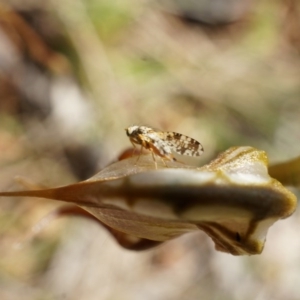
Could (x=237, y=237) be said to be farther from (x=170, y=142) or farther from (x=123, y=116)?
(x=123, y=116)

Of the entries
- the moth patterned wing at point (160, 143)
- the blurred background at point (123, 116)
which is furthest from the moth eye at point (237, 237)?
the blurred background at point (123, 116)

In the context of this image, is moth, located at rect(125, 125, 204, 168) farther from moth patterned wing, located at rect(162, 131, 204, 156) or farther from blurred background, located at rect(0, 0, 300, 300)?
blurred background, located at rect(0, 0, 300, 300)

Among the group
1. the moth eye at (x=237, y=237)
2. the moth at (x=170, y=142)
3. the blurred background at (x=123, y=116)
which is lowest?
the blurred background at (x=123, y=116)

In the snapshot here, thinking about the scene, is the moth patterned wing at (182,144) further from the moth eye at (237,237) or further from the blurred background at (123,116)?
the blurred background at (123,116)


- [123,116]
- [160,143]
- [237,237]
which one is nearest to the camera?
[237,237]

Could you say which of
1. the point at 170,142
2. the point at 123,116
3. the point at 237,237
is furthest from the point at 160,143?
the point at 123,116

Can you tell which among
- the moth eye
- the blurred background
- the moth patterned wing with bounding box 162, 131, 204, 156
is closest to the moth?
the moth patterned wing with bounding box 162, 131, 204, 156

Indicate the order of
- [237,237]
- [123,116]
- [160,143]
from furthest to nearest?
[123,116] < [160,143] < [237,237]
